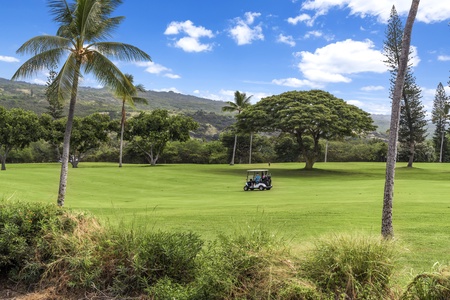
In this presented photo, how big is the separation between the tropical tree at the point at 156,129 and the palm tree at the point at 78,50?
36.4 m

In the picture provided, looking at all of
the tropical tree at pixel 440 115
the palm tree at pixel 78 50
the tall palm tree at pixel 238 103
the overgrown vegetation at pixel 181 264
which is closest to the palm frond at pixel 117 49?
the palm tree at pixel 78 50

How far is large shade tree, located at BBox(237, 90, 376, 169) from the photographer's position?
124ft

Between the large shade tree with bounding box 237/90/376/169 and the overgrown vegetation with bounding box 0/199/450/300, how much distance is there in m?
32.5

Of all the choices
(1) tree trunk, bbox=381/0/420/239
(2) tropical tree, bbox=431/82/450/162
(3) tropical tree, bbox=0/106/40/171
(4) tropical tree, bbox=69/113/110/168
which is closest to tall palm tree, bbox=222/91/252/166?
(4) tropical tree, bbox=69/113/110/168

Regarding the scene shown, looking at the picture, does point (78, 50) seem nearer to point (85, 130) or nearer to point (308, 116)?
point (308, 116)

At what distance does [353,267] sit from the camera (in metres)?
4.47

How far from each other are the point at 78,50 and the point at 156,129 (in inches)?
1526

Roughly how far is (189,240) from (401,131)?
173 ft

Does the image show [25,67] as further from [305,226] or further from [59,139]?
[59,139]

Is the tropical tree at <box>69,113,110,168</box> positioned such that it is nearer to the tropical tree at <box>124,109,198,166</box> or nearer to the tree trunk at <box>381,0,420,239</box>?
the tropical tree at <box>124,109,198,166</box>

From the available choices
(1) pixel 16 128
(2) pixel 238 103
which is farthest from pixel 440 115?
(1) pixel 16 128

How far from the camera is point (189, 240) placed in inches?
215

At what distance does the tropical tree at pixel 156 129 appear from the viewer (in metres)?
52.9

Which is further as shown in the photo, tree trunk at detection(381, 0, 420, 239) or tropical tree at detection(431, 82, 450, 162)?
tropical tree at detection(431, 82, 450, 162)
